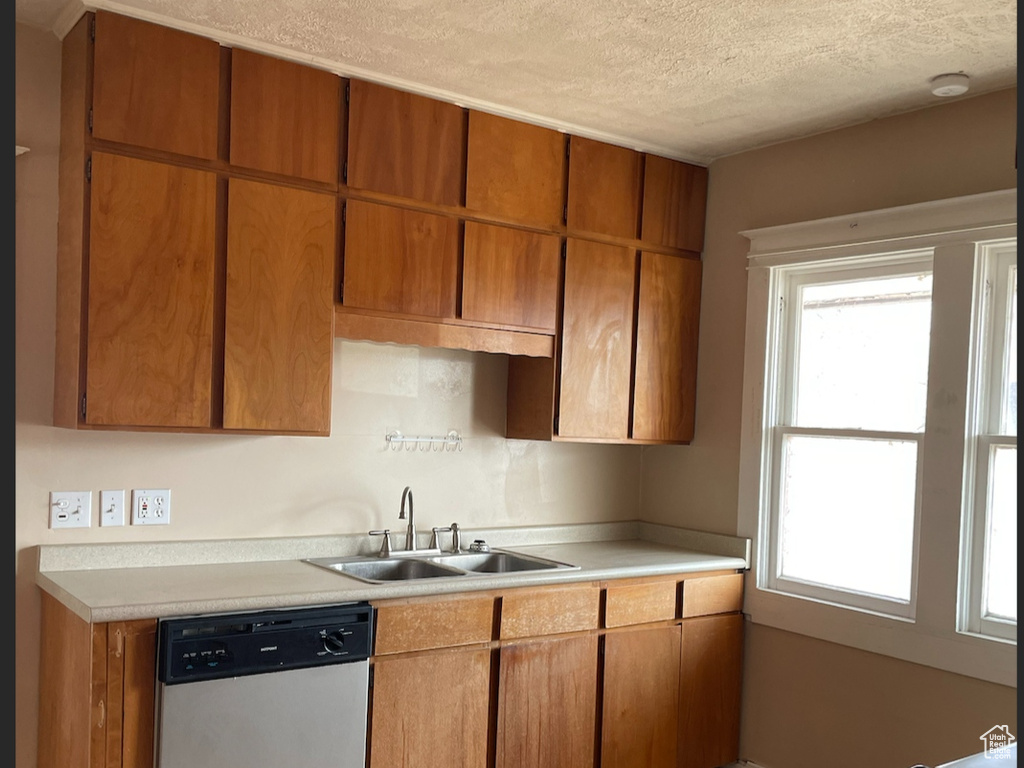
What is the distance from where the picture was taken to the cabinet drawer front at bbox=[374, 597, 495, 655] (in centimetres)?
283

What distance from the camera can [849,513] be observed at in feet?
11.6

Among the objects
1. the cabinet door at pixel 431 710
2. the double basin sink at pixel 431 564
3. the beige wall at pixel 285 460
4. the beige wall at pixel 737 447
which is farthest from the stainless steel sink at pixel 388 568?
the beige wall at pixel 737 447

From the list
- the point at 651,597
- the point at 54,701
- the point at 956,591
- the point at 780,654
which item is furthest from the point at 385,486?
the point at 956,591

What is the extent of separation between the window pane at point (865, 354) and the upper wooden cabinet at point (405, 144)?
150cm

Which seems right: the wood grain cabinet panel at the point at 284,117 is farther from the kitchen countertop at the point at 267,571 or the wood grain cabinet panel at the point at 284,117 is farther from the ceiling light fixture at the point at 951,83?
the ceiling light fixture at the point at 951,83

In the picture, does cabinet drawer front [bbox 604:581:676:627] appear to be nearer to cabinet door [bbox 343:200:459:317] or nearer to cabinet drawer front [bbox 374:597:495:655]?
cabinet drawer front [bbox 374:597:495:655]

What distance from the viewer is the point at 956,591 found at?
3105 millimetres

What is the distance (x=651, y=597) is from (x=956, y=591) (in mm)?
1035

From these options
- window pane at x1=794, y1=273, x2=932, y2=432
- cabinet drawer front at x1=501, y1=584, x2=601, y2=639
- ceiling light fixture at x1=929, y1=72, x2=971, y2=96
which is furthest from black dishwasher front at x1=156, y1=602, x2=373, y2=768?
ceiling light fixture at x1=929, y1=72, x2=971, y2=96

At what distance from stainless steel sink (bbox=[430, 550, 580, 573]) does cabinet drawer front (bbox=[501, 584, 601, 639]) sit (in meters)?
0.22

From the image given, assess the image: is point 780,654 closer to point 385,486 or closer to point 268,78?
point 385,486

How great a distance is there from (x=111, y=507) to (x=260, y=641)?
76 centimetres

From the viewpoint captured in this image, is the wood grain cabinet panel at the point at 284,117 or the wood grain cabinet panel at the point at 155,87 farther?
the wood grain cabinet panel at the point at 284,117

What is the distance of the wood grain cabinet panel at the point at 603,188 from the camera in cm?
368
